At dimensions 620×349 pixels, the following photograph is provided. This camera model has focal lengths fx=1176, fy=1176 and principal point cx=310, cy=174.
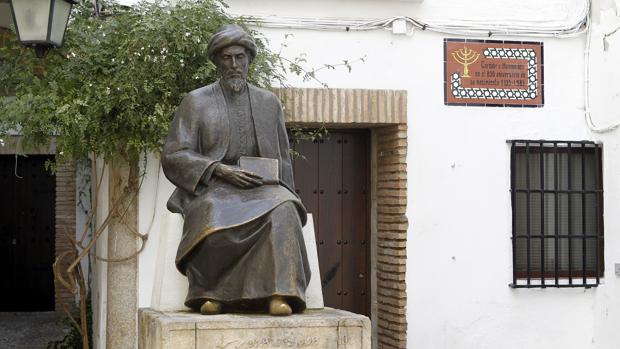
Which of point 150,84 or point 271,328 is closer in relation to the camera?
point 271,328

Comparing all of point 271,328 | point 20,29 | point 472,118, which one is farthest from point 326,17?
point 271,328

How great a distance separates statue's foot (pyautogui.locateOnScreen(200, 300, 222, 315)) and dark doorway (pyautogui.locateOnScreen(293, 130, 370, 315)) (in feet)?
11.6

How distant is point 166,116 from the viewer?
8.11 metres

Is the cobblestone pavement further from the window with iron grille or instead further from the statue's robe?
the statue's robe

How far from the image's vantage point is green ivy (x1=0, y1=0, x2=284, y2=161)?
319 inches

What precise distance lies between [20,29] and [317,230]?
3251 millimetres

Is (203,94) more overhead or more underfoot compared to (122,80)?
more underfoot

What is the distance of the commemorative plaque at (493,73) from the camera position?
9.05m

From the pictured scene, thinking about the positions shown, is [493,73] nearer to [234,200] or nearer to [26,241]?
[234,200]

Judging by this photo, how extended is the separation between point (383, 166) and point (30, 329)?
444cm

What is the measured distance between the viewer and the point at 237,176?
230 inches

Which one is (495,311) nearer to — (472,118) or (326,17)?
(472,118)

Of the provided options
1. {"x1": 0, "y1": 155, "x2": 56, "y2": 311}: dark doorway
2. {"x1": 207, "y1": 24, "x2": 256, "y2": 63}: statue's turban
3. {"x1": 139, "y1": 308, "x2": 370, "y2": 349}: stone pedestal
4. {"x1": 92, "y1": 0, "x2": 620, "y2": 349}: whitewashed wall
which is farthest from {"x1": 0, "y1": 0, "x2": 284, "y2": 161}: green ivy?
{"x1": 0, "y1": 155, "x2": 56, "y2": 311}: dark doorway

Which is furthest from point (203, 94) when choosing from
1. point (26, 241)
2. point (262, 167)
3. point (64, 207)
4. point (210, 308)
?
point (26, 241)
